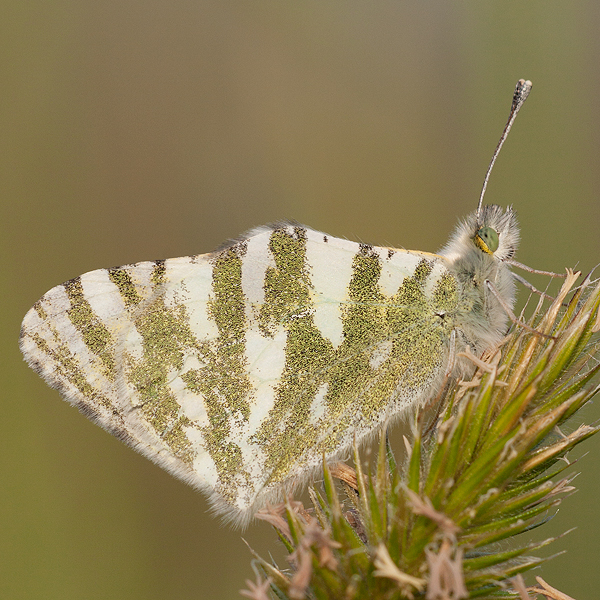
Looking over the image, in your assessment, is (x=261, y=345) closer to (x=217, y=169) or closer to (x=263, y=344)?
(x=263, y=344)

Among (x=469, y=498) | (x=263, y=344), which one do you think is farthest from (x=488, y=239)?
(x=469, y=498)

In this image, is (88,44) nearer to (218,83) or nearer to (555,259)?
(218,83)

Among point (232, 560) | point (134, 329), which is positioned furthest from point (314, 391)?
point (232, 560)

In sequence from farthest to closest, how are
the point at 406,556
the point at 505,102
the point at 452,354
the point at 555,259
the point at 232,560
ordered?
the point at 505,102 < the point at 555,259 < the point at 232,560 < the point at 452,354 < the point at 406,556

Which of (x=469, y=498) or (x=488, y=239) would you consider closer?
(x=469, y=498)

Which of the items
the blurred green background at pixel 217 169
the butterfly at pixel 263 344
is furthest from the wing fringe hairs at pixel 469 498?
the blurred green background at pixel 217 169
